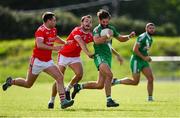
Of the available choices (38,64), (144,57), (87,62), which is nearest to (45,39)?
(38,64)

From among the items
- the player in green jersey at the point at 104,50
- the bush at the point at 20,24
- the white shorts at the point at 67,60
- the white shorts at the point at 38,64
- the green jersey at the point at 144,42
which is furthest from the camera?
the bush at the point at 20,24

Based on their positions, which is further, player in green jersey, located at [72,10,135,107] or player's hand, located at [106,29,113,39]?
player in green jersey, located at [72,10,135,107]

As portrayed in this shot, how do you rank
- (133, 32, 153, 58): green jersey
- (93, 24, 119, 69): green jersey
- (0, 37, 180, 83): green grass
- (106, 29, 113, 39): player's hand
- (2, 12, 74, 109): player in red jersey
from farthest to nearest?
(0, 37, 180, 83): green grass
(133, 32, 153, 58): green jersey
(93, 24, 119, 69): green jersey
(106, 29, 113, 39): player's hand
(2, 12, 74, 109): player in red jersey

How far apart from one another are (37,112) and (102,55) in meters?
2.67

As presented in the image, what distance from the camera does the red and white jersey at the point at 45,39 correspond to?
18.6 meters

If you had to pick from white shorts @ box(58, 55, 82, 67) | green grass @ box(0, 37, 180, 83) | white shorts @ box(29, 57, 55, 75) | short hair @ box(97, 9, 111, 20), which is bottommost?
white shorts @ box(29, 57, 55, 75)

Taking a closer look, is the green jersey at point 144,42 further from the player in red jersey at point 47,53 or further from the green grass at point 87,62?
the green grass at point 87,62

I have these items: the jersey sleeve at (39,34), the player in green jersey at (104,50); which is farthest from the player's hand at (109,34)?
the jersey sleeve at (39,34)

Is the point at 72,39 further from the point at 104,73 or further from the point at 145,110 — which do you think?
the point at 145,110

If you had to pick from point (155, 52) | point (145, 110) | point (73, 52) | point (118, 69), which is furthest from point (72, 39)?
point (155, 52)

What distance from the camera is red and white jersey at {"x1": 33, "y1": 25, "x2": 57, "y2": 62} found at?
1856cm

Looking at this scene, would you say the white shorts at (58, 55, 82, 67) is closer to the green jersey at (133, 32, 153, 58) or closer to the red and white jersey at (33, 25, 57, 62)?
the red and white jersey at (33, 25, 57, 62)

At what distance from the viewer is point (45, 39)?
18641 mm

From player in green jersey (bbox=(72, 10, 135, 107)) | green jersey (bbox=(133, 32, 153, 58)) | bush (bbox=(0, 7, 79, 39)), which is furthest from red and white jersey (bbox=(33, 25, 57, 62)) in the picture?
bush (bbox=(0, 7, 79, 39))
